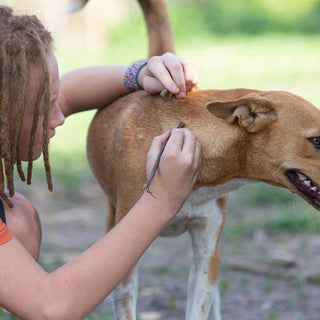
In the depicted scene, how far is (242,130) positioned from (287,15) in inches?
725

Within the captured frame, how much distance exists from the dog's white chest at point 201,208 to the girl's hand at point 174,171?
18.7 inches

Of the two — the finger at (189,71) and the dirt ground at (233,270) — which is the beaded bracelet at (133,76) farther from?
the dirt ground at (233,270)

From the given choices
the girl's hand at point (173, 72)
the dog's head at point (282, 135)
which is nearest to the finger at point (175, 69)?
the girl's hand at point (173, 72)

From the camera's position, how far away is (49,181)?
2.54m

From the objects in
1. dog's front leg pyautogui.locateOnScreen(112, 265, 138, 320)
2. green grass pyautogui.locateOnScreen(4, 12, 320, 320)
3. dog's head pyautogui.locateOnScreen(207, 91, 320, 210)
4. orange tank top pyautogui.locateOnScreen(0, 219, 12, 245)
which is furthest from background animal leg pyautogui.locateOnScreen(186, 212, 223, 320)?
orange tank top pyautogui.locateOnScreen(0, 219, 12, 245)

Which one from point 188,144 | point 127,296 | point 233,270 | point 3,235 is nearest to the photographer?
point 3,235

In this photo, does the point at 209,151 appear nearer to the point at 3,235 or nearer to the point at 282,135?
the point at 282,135

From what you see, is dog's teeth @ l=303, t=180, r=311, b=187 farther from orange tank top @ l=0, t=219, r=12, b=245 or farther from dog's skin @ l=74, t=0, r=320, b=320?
orange tank top @ l=0, t=219, r=12, b=245

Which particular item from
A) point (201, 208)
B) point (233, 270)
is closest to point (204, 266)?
point (201, 208)

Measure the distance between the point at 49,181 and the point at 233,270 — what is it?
2.10m

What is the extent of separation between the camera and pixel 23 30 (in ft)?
7.64

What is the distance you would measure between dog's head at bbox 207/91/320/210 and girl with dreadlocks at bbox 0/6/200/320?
280 millimetres

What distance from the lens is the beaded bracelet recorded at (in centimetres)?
306

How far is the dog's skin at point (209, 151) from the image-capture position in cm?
258
